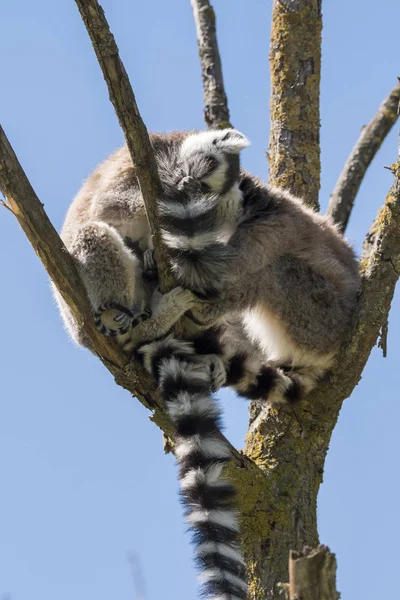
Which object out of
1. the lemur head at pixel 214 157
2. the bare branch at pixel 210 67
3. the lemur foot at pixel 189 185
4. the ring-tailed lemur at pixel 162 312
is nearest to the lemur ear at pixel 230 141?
the lemur head at pixel 214 157

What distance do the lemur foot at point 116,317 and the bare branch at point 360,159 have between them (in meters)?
2.62

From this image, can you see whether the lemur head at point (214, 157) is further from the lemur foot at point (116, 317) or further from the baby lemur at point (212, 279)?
the lemur foot at point (116, 317)

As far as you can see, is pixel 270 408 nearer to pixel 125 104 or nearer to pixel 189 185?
pixel 189 185

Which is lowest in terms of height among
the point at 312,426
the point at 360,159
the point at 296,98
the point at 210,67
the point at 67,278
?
the point at 312,426

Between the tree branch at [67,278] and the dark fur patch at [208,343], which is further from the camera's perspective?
the dark fur patch at [208,343]

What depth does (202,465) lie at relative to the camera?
16.3ft

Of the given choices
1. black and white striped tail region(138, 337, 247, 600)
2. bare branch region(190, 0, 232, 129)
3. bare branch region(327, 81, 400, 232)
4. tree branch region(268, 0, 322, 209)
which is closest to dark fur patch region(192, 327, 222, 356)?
black and white striped tail region(138, 337, 247, 600)

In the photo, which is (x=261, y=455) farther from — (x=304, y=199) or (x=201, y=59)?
(x=201, y=59)

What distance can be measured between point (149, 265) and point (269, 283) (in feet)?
2.84

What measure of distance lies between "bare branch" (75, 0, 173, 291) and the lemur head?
640 mm

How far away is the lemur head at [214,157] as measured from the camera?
5.93 m

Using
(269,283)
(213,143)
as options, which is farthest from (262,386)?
(213,143)

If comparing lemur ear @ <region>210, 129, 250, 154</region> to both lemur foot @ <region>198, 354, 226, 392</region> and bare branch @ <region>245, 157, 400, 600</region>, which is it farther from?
lemur foot @ <region>198, 354, 226, 392</region>

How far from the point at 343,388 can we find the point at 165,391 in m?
1.36
